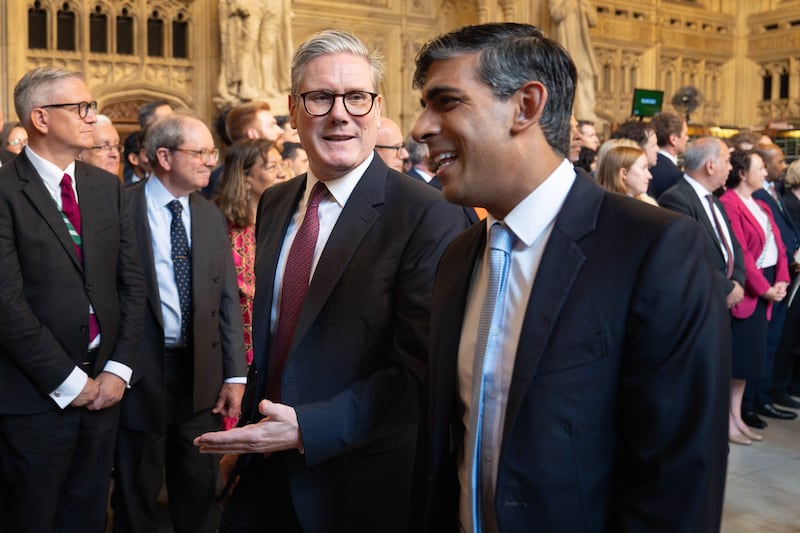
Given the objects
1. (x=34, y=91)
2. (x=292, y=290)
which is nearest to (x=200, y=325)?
(x=34, y=91)

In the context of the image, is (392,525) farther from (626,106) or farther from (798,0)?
(798,0)

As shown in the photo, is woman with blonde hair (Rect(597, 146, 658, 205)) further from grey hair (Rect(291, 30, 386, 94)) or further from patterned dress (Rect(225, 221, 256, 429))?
grey hair (Rect(291, 30, 386, 94))

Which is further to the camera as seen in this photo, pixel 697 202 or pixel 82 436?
pixel 697 202

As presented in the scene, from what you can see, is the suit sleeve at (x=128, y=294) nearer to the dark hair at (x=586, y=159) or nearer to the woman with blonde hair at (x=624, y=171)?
the woman with blonde hair at (x=624, y=171)

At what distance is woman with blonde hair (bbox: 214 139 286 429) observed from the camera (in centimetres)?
375

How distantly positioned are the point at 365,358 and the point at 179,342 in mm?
1538

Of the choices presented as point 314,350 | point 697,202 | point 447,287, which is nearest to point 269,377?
point 314,350

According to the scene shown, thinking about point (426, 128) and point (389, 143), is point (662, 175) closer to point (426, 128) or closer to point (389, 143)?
point (389, 143)

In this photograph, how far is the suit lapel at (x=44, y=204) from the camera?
8.98ft

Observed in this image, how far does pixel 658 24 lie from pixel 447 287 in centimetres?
1429

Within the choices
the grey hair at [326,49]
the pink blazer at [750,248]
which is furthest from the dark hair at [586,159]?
the grey hair at [326,49]

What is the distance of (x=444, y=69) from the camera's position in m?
1.42

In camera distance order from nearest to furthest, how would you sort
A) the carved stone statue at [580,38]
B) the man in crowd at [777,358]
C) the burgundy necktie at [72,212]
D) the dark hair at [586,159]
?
the burgundy necktie at [72,212] < the man in crowd at [777,358] < the dark hair at [586,159] < the carved stone statue at [580,38]

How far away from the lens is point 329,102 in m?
1.95
